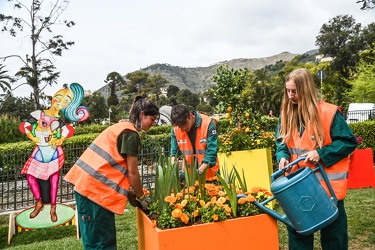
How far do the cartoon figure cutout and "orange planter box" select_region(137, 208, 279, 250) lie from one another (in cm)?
389

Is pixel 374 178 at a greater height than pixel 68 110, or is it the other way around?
pixel 68 110

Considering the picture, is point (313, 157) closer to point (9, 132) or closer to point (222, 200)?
point (222, 200)

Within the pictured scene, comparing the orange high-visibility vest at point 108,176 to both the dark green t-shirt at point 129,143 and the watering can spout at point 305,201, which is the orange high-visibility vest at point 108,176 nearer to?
the dark green t-shirt at point 129,143

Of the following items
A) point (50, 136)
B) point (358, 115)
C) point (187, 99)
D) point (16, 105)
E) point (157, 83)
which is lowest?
point (50, 136)

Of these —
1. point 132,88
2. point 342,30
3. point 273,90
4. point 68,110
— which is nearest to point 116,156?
point 68,110

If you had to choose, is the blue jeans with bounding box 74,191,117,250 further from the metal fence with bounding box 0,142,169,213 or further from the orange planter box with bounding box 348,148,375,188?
the orange planter box with bounding box 348,148,375,188

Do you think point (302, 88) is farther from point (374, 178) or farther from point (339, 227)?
point (374, 178)

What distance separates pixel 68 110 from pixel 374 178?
21.7 ft

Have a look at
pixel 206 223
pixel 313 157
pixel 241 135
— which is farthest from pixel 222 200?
pixel 241 135

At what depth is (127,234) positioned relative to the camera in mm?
4828

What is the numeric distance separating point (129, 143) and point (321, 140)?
1.29 meters

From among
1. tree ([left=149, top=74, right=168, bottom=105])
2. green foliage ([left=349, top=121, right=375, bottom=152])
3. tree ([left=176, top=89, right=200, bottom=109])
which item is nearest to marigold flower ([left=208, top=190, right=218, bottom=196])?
green foliage ([left=349, top=121, right=375, bottom=152])

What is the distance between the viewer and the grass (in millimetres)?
4176

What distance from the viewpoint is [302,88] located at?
2410 mm
